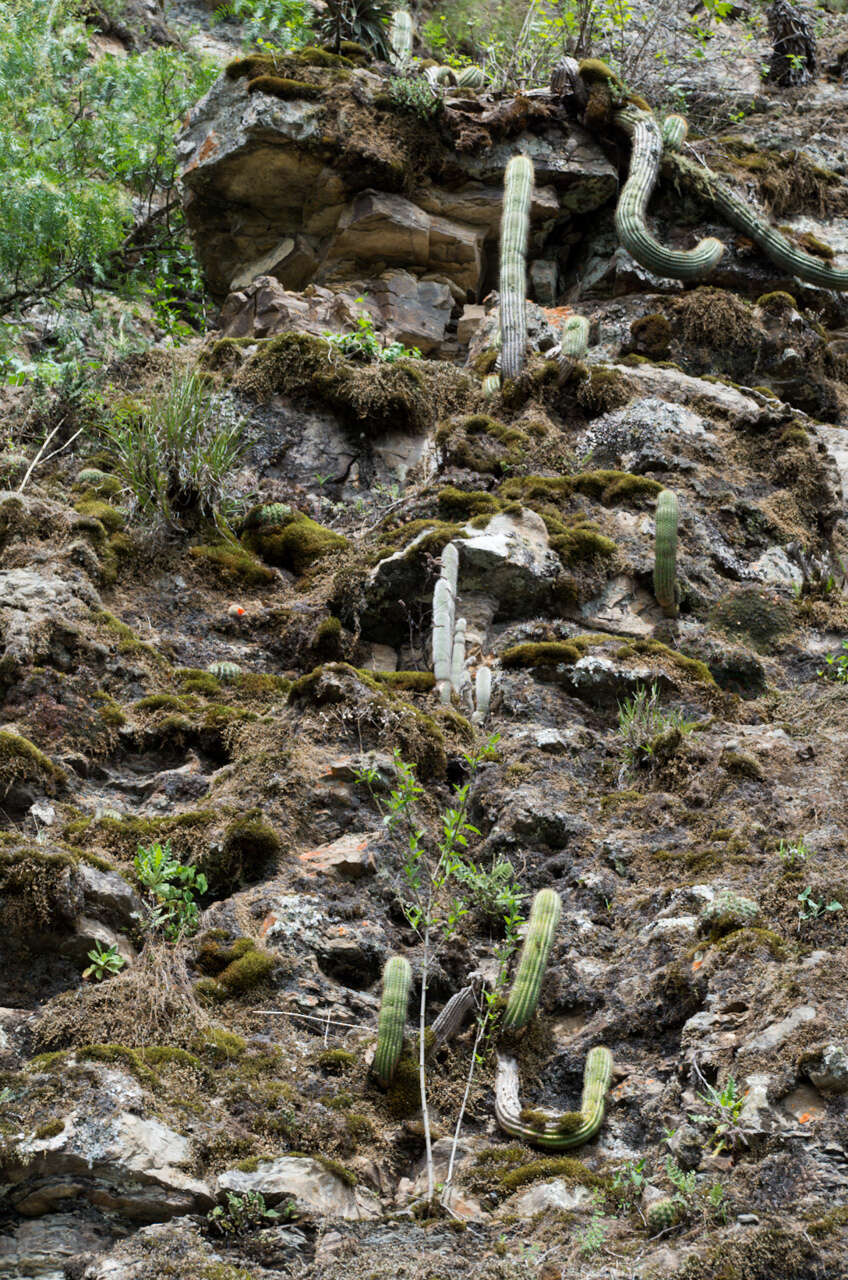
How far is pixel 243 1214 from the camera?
422cm

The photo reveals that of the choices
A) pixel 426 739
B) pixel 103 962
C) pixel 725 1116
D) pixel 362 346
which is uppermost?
pixel 362 346

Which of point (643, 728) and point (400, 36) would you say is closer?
point (643, 728)

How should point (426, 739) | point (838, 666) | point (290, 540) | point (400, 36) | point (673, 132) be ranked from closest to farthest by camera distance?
point (426, 739) < point (838, 666) < point (290, 540) < point (673, 132) < point (400, 36)

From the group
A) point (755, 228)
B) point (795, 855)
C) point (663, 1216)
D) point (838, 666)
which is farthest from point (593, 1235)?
point (755, 228)

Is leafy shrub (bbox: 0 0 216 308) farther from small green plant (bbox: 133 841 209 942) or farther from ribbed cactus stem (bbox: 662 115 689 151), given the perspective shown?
small green plant (bbox: 133 841 209 942)

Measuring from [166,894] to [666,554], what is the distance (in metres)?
4.43

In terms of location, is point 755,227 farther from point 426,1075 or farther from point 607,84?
point 426,1075

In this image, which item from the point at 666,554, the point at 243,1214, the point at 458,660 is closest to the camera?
the point at 243,1214

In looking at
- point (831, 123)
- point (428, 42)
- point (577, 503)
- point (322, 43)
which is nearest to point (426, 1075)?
point (577, 503)

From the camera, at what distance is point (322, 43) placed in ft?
47.1

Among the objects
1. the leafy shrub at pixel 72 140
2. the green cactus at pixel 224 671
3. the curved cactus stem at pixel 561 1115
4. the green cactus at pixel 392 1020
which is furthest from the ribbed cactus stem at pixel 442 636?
the leafy shrub at pixel 72 140

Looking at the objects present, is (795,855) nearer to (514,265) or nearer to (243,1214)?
(243,1214)

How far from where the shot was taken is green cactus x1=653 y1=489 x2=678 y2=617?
8.34 meters

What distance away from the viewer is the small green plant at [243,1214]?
420cm
